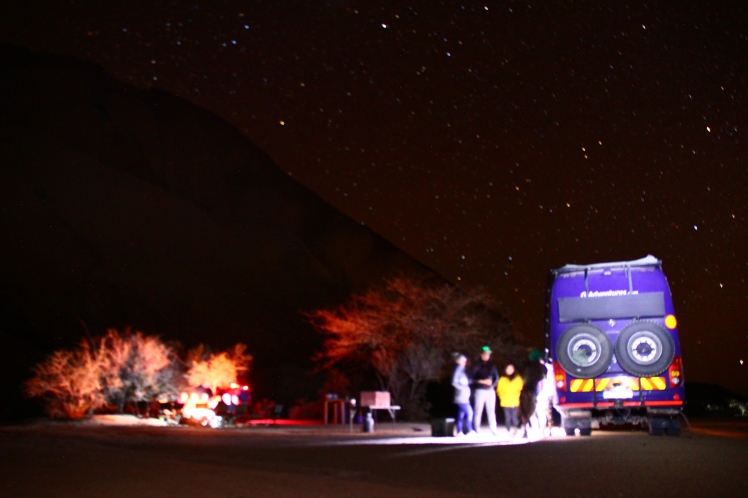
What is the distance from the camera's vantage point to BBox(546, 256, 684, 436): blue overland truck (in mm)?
16016

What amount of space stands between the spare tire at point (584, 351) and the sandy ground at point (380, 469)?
1.92m

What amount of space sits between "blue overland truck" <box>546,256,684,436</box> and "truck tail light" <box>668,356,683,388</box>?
18mm

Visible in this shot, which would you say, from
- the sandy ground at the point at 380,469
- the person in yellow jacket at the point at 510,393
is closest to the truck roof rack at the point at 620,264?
the person in yellow jacket at the point at 510,393

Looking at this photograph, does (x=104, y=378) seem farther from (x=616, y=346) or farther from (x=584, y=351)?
(x=616, y=346)

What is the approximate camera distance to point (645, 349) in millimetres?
16109

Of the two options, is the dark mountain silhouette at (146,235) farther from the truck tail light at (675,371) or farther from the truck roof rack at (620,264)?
the truck tail light at (675,371)

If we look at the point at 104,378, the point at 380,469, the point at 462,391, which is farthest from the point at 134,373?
the point at 380,469

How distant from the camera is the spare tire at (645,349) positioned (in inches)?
628

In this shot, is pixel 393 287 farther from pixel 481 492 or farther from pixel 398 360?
pixel 481 492

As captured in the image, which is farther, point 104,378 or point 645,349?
point 104,378

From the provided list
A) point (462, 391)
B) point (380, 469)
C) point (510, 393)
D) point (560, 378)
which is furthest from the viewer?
point (510, 393)

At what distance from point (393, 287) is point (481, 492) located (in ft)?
71.4

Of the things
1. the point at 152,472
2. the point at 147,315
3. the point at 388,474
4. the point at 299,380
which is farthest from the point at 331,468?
the point at 147,315

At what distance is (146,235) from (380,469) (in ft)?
246
